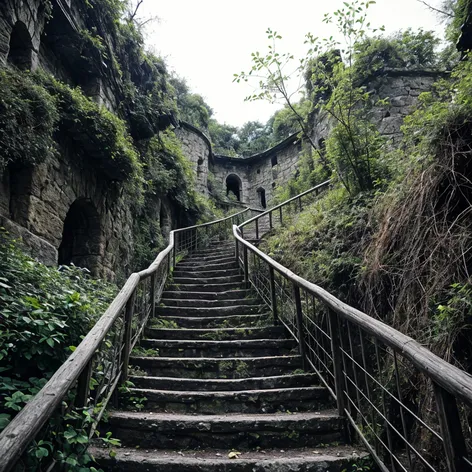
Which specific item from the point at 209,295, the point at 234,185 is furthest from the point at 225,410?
the point at 234,185

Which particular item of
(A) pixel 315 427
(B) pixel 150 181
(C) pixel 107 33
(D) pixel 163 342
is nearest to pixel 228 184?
(B) pixel 150 181

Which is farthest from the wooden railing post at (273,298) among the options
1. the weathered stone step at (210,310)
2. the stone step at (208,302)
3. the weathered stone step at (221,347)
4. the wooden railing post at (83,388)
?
the wooden railing post at (83,388)

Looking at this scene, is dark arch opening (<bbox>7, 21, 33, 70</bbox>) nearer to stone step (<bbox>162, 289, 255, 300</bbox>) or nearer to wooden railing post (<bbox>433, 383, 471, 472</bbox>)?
stone step (<bbox>162, 289, 255, 300</bbox>)

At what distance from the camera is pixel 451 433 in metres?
1.39

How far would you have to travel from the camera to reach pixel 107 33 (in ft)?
23.5

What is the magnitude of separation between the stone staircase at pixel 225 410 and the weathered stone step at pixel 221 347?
1 centimetres

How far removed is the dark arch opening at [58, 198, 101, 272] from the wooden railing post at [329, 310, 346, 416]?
4.50 m

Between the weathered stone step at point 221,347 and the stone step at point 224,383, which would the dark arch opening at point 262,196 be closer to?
the weathered stone step at point 221,347

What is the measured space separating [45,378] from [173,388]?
1.32 m

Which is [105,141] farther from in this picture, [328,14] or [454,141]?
[454,141]

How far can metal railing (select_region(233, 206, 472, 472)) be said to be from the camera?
4.64 feet

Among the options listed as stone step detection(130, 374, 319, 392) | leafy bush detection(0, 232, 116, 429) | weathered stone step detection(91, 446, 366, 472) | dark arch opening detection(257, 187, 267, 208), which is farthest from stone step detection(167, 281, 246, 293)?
dark arch opening detection(257, 187, 267, 208)

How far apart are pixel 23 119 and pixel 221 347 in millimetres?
3429

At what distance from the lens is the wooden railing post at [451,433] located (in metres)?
1.35
